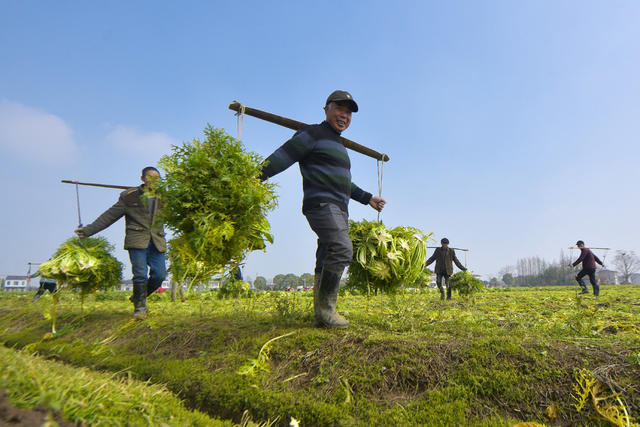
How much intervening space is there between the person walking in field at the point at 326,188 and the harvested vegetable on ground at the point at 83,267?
4.57m

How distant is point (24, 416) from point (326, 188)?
336 centimetres

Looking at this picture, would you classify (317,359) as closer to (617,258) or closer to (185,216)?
(185,216)

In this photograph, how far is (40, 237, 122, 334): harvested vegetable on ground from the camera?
5.88 meters

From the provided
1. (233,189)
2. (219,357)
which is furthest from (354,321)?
(233,189)

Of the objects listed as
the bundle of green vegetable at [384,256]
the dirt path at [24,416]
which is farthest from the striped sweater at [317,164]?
the dirt path at [24,416]

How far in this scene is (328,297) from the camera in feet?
13.8

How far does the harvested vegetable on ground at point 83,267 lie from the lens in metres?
5.88

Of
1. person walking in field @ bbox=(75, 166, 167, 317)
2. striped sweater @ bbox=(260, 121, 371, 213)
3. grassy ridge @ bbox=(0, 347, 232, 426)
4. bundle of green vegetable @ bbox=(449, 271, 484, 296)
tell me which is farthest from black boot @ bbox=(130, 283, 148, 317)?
bundle of green vegetable @ bbox=(449, 271, 484, 296)

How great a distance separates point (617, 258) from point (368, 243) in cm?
12559

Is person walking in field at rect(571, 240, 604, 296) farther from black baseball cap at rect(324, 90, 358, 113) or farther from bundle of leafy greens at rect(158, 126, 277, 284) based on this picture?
bundle of leafy greens at rect(158, 126, 277, 284)

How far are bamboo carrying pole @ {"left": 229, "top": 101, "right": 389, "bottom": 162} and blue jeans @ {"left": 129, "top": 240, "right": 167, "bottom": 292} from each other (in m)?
3.71

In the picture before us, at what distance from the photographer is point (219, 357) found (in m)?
3.66

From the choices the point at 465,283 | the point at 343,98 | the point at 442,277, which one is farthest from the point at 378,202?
the point at 465,283

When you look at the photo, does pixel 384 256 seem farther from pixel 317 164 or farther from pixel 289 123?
pixel 289 123
